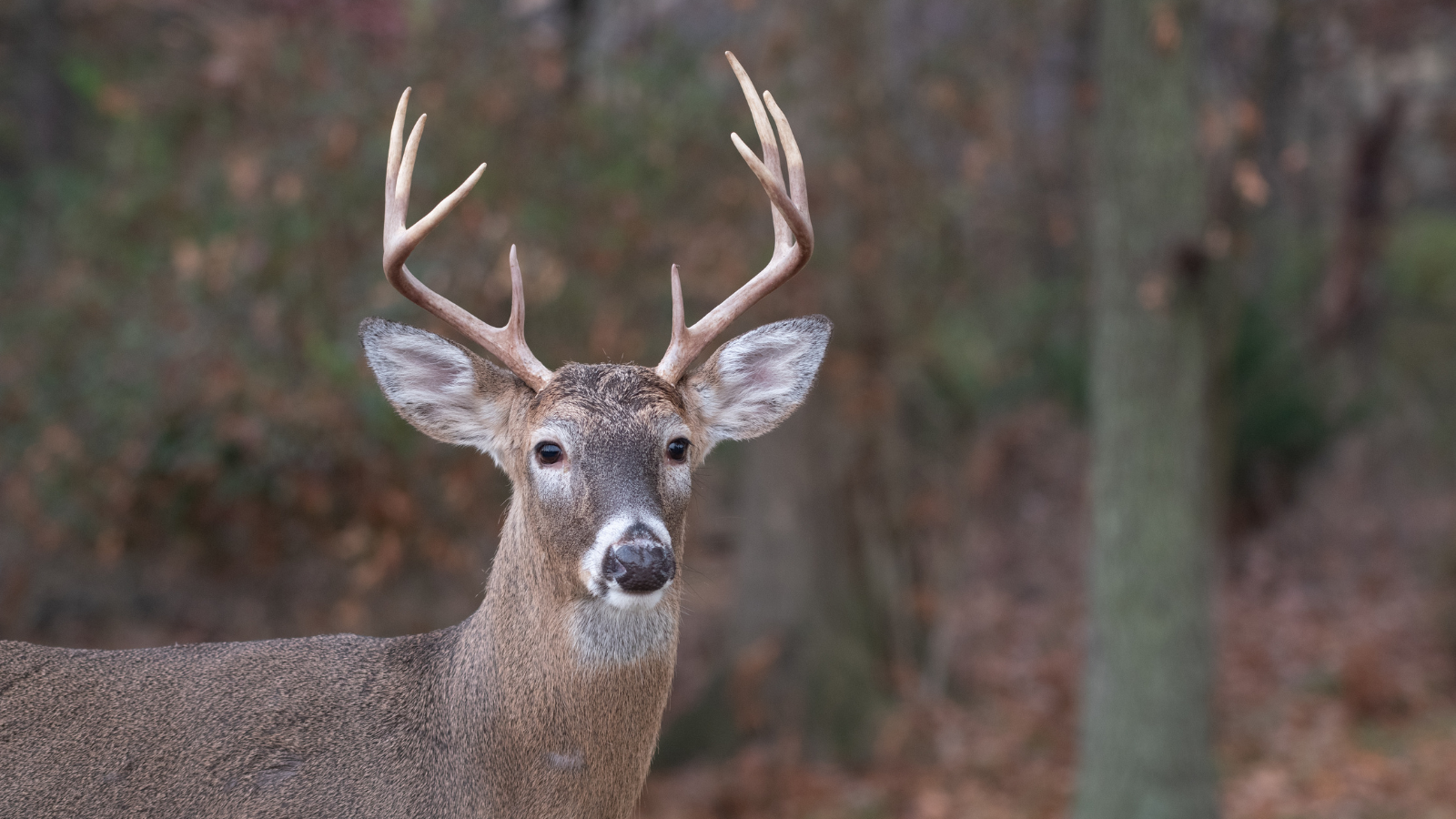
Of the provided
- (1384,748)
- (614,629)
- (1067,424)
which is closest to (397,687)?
(614,629)

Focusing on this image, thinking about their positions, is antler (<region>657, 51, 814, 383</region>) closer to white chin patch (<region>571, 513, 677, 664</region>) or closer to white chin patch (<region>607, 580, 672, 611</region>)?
white chin patch (<region>571, 513, 677, 664</region>)

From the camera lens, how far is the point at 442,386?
370cm

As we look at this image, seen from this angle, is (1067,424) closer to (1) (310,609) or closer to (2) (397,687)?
(1) (310,609)

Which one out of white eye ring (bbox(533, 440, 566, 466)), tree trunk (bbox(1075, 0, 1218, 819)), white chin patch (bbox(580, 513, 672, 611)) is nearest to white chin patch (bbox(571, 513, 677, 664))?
white chin patch (bbox(580, 513, 672, 611))

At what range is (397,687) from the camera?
3473 millimetres

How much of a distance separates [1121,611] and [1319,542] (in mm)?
6842

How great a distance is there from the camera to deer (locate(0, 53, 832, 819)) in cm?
321

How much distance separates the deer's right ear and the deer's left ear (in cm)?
48

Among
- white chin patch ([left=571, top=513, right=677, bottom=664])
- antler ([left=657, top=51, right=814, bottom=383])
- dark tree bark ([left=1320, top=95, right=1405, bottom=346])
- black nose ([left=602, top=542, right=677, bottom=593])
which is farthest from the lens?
dark tree bark ([left=1320, top=95, right=1405, bottom=346])

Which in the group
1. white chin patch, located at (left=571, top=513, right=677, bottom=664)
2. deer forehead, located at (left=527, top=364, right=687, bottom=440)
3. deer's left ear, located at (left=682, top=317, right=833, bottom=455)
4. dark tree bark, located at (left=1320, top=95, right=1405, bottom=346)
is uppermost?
dark tree bark, located at (left=1320, top=95, right=1405, bottom=346)

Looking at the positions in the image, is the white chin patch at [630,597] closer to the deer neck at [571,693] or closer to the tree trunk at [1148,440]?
the deer neck at [571,693]

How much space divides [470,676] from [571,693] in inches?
11.6

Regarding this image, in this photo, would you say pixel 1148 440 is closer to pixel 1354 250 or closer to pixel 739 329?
pixel 739 329

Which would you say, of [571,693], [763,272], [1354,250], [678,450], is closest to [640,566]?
[571,693]
